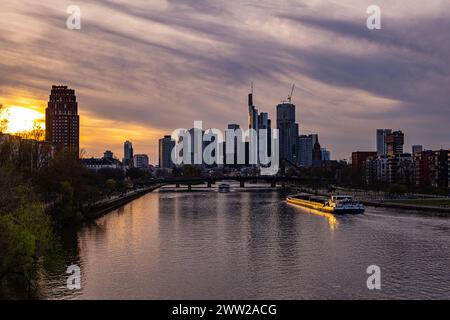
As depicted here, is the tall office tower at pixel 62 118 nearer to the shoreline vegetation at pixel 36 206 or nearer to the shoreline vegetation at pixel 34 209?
the shoreline vegetation at pixel 36 206

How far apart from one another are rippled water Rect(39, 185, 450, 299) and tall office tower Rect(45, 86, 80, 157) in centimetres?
10302

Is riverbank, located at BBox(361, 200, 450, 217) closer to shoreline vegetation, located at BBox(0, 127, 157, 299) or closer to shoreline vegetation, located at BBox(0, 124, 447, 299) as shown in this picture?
shoreline vegetation, located at BBox(0, 124, 447, 299)

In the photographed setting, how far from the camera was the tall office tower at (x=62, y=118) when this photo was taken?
467 ft

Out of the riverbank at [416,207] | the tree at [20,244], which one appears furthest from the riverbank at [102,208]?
the riverbank at [416,207]

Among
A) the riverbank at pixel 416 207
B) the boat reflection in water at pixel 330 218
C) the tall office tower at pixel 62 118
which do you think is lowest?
the boat reflection in water at pixel 330 218

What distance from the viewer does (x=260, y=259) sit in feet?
88.5

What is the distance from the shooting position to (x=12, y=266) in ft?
59.1

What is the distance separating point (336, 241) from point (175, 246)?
938 cm

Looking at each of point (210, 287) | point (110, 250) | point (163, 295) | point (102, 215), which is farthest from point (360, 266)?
point (102, 215)

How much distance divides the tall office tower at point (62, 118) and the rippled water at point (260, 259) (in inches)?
4056

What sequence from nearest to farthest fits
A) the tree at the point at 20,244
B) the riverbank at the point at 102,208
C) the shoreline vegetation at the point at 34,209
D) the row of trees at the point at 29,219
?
1. the tree at the point at 20,244
2. the row of trees at the point at 29,219
3. the shoreline vegetation at the point at 34,209
4. the riverbank at the point at 102,208

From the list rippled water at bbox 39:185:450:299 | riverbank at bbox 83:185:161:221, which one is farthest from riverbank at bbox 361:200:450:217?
riverbank at bbox 83:185:161:221

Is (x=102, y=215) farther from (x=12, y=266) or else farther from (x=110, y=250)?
(x=12, y=266)

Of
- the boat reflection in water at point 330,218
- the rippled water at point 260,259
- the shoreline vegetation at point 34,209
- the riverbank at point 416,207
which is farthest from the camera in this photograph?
the riverbank at point 416,207
